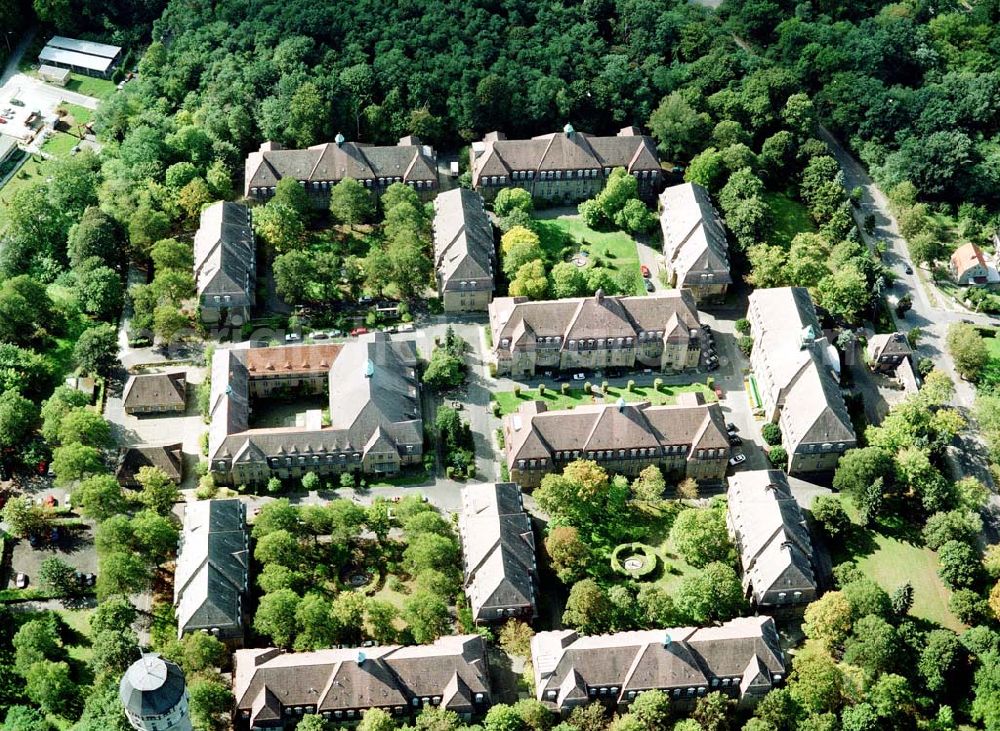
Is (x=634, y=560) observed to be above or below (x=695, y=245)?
below

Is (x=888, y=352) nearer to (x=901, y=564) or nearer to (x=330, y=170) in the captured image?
(x=901, y=564)

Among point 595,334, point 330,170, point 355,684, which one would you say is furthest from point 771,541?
point 330,170

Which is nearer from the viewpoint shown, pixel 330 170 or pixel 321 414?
pixel 321 414

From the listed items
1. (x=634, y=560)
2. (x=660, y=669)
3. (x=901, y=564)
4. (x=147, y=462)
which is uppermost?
(x=147, y=462)

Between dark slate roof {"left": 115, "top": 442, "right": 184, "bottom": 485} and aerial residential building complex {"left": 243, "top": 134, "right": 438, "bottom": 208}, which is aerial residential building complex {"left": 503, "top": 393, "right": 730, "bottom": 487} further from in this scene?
aerial residential building complex {"left": 243, "top": 134, "right": 438, "bottom": 208}

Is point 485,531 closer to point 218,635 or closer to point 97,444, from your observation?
point 218,635

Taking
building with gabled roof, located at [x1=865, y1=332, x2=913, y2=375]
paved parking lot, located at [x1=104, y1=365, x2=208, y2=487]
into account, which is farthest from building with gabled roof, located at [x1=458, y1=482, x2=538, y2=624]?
building with gabled roof, located at [x1=865, y1=332, x2=913, y2=375]

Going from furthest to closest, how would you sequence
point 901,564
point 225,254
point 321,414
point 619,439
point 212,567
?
point 225,254 < point 321,414 < point 619,439 < point 901,564 < point 212,567
